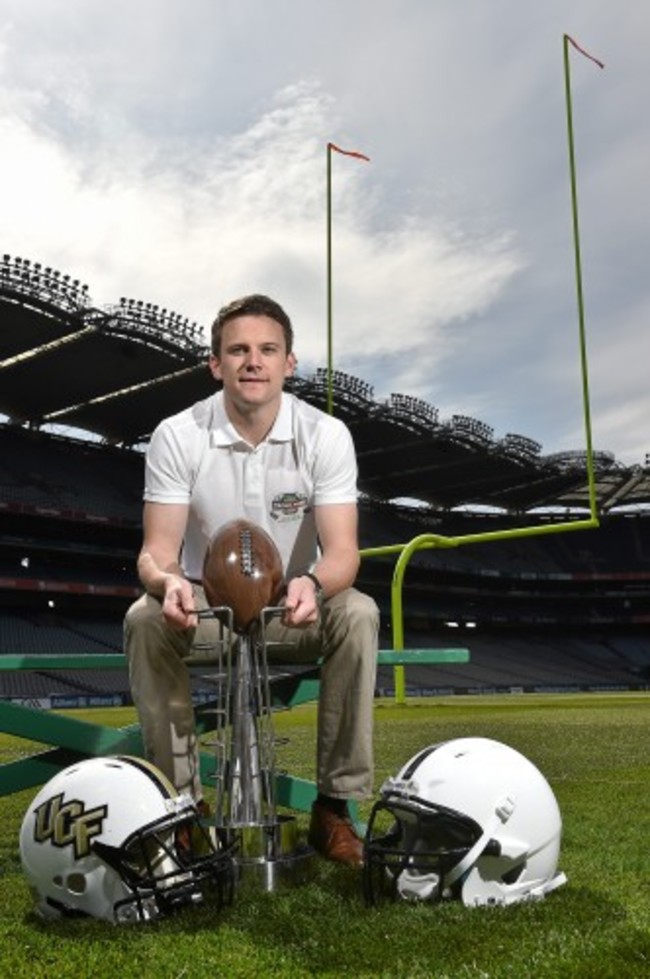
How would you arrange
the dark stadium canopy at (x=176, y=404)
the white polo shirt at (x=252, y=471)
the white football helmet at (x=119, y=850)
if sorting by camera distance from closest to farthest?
the white football helmet at (x=119, y=850)
the white polo shirt at (x=252, y=471)
the dark stadium canopy at (x=176, y=404)

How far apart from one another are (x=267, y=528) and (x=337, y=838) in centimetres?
93

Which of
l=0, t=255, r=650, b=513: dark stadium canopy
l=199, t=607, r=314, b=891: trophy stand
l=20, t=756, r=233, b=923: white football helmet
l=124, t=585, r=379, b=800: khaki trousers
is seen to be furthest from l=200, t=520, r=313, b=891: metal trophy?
l=0, t=255, r=650, b=513: dark stadium canopy

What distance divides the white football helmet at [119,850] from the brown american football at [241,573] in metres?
0.44

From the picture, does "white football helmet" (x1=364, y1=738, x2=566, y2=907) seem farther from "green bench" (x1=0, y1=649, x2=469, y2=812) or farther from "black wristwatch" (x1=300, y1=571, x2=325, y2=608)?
"green bench" (x1=0, y1=649, x2=469, y2=812)

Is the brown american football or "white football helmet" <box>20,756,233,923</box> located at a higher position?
the brown american football

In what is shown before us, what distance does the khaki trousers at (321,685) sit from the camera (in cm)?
265

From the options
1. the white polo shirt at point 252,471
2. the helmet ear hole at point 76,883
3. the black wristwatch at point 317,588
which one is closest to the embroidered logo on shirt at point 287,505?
the white polo shirt at point 252,471

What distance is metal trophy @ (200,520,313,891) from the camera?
7.68ft

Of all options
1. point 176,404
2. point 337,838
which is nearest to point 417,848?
point 337,838

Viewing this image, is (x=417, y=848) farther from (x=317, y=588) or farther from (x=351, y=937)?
(x=317, y=588)

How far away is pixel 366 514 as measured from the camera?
4162 centimetres

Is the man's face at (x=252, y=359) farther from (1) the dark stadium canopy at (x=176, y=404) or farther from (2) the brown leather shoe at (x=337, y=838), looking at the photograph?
(1) the dark stadium canopy at (x=176, y=404)

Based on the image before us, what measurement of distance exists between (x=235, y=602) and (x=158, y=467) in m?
0.69

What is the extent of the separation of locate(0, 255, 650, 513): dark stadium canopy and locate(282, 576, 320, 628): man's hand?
67.8ft
